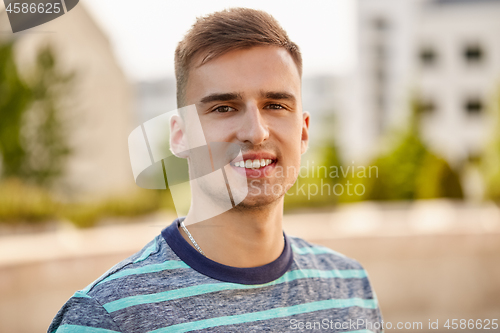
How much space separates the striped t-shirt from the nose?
1.45 feet

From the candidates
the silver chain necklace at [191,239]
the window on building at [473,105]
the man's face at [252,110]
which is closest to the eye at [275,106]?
the man's face at [252,110]

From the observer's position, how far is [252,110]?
1534 mm

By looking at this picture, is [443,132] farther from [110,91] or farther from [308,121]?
[308,121]

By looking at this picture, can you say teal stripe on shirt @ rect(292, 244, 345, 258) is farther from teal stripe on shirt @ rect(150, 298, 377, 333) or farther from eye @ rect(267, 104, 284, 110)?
eye @ rect(267, 104, 284, 110)

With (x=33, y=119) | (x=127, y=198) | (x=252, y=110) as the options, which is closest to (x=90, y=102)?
(x=33, y=119)

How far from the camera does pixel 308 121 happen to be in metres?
1.88

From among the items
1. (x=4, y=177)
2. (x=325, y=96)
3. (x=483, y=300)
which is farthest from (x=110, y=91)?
(x=325, y=96)

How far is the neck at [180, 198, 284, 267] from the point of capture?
1619 millimetres

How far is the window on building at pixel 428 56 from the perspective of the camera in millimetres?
32969

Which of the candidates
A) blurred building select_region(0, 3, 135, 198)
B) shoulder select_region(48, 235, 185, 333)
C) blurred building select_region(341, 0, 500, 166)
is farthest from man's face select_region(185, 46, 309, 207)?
blurred building select_region(341, 0, 500, 166)

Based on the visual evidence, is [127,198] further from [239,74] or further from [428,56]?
[428,56]

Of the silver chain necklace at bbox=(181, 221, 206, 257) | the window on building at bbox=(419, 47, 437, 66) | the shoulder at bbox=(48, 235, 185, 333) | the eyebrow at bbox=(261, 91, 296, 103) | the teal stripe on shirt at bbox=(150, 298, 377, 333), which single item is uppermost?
the window on building at bbox=(419, 47, 437, 66)

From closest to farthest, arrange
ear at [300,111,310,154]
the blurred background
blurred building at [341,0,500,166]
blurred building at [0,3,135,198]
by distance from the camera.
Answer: ear at [300,111,310,154], the blurred background, blurred building at [0,3,135,198], blurred building at [341,0,500,166]

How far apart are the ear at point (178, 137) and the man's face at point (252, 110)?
0.08 meters
